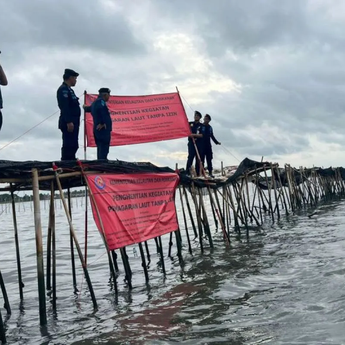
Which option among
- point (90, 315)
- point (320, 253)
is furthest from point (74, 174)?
point (320, 253)

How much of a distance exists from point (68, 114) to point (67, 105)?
0.17 meters

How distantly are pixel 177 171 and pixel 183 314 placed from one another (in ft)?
13.3

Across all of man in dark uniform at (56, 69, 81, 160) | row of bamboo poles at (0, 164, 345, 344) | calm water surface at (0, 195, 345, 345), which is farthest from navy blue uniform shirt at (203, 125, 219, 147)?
man in dark uniform at (56, 69, 81, 160)

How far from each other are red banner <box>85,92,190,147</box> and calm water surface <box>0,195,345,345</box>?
316cm

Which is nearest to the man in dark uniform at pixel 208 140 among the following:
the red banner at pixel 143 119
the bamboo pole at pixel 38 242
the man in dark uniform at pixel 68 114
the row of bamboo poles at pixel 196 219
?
the row of bamboo poles at pixel 196 219

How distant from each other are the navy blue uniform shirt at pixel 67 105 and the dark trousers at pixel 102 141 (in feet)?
2.74

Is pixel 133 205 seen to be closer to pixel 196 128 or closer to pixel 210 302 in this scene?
pixel 210 302

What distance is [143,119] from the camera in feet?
36.7

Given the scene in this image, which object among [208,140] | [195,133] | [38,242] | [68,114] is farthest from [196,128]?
[38,242]

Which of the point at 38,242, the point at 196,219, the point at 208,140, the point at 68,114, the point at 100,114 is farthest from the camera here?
the point at 196,219

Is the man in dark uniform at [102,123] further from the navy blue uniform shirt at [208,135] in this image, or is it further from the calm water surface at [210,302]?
the navy blue uniform shirt at [208,135]

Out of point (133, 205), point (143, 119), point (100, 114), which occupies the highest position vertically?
point (143, 119)

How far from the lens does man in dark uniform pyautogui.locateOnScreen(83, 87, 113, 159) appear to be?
30.7 ft

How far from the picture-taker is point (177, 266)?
35.0ft
